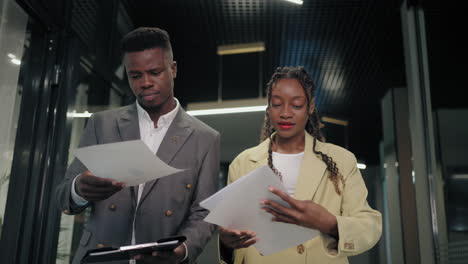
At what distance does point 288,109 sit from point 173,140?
42cm

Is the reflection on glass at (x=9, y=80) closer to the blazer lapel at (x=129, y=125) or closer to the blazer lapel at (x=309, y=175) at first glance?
the blazer lapel at (x=129, y=125)

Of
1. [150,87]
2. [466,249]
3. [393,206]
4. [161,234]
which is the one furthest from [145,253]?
[393,206]

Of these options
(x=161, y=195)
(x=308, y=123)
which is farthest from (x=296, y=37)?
(x=161, y=195)

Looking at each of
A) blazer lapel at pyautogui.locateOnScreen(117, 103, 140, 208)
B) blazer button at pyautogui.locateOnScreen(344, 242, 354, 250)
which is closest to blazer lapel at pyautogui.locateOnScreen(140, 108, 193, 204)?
blazer lapel at pyautogui.locateOnScreen(117, 103, 140, 208)

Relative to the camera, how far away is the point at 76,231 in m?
2.69

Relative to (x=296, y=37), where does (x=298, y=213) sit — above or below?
below

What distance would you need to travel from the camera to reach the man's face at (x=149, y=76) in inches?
58.8

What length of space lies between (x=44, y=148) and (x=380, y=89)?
5.06m

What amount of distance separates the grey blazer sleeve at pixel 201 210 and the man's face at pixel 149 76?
24 cm

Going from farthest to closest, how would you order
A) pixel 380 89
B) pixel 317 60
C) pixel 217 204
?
1. pixel 380 89
2. pixel 317 60
3. pixel 217 204

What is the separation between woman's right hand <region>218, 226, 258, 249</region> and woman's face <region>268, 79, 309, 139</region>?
17.1 inches

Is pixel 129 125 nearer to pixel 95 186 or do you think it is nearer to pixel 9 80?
pixel 95 186

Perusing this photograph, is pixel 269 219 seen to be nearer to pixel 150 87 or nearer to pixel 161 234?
pixel 161 234

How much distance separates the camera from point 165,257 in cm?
122
